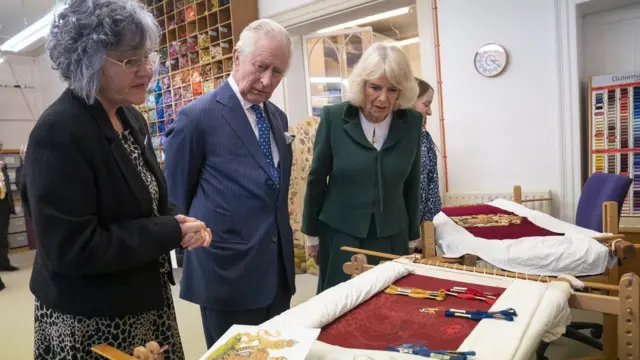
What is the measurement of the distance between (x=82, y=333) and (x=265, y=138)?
30.2 inches

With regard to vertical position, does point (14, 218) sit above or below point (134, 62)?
below

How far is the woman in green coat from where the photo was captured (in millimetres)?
1701

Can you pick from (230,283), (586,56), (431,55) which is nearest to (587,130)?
(586,56)

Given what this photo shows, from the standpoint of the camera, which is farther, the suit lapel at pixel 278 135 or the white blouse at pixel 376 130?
the white blouse at pixel 376 130

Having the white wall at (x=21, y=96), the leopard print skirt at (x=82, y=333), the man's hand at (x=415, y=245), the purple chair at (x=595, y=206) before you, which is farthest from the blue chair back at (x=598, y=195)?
the white wall at (x=21, y=96)

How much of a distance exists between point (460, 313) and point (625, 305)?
418 millimetres

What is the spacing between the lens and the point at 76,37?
37.5 inches

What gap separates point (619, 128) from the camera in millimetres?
3104

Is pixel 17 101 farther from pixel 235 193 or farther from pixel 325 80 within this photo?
pixel 235 193

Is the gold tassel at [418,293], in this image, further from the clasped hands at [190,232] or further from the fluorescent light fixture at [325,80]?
the fluorescent light fixture at [325,80]

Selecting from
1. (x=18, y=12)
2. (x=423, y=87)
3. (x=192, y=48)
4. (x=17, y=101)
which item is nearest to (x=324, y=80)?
(x=192, y=48)

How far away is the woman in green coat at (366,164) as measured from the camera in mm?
1701

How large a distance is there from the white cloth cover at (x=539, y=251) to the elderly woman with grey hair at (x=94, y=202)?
131 centimetres

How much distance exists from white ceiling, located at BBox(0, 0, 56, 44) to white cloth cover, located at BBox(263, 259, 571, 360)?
564cm
